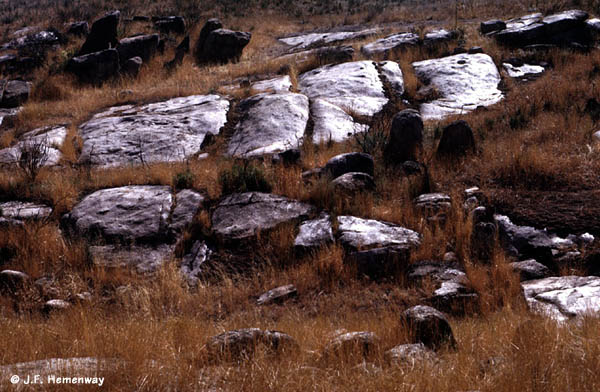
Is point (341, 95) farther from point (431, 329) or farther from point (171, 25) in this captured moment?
point (171, 25)

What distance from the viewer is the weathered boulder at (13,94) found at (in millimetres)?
12590

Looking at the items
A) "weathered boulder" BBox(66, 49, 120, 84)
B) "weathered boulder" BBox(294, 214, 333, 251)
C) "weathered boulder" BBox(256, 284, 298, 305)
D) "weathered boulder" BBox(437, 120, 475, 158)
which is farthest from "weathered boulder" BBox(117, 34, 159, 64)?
"weathered boulder" BBox(256, 284, 298, 305)

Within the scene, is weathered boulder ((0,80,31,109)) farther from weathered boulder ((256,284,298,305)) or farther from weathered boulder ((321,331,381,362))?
weathered boulder ((321,331,381,362))

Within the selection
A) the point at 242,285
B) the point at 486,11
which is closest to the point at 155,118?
the point at 242,285

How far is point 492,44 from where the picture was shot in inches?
532

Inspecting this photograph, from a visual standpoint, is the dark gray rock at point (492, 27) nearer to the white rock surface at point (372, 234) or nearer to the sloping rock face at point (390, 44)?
the sloping rock face at point (390, 44)

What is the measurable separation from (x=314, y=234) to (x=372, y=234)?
2.10 feet

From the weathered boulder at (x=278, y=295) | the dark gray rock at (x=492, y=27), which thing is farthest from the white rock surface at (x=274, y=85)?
the weathered boulder at (x=278, y=295)

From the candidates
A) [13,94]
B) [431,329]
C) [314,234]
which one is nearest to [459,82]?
[314,234]

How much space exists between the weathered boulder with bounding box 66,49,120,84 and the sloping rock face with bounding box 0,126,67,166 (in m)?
4.31

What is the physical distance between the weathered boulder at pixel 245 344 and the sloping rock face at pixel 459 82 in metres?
7.13

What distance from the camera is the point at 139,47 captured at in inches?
620

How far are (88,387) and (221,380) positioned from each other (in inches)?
29.0

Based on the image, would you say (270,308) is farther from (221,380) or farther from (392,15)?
(392,15)
